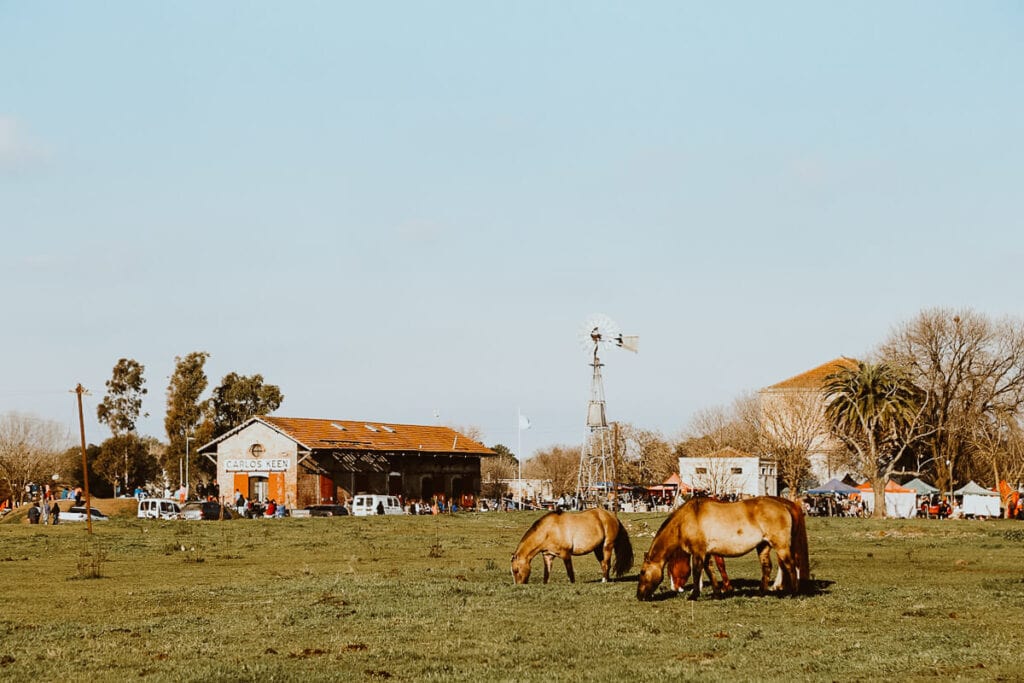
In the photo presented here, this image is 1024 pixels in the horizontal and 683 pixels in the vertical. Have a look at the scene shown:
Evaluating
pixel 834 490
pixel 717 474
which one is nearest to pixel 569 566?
pixel 834 490

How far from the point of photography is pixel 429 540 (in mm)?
46094

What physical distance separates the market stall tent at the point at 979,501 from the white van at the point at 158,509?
52035 mm

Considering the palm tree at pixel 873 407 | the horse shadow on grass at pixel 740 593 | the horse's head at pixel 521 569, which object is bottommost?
the horse shadow on grass at pixel 740 593

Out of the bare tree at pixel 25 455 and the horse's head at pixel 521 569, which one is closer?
the horse's head at pixel 521 569

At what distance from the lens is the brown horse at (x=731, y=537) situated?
20219mm

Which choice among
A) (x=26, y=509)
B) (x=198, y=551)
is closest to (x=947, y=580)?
(x=198, y=551)

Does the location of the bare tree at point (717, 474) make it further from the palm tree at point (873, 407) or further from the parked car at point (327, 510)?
the parked car at point (327, 510)

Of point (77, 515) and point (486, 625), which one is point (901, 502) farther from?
point (486, 625)

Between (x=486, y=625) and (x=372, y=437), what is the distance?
7957 cm

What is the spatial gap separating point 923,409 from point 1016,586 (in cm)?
7134

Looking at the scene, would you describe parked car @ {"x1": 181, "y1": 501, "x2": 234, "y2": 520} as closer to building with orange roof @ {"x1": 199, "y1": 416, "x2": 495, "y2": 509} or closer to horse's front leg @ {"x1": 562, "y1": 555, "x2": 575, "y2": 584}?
building with orange roof @ {"x1": 199, "y1": 416, "x2": 495, "y2": 509}

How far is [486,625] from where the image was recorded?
18.1 m

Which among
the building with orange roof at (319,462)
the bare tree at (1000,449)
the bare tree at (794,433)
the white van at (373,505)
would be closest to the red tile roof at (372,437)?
the building with orange roof at (319,462)

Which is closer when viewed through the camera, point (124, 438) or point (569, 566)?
point (569, 566)
